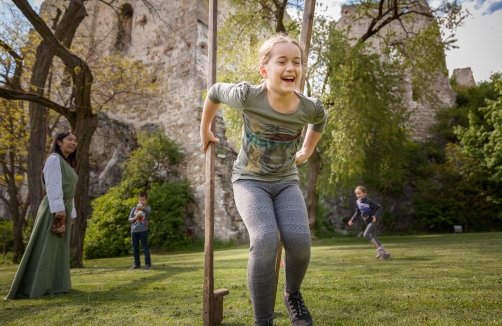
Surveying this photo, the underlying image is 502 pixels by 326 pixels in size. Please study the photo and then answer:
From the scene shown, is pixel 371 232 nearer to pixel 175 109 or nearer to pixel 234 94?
pixel 234 94

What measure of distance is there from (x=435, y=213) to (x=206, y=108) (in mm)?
17763

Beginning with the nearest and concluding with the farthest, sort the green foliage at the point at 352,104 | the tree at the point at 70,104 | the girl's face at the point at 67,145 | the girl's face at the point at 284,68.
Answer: the girl's face at the point at 284,68 < the girl's face at the point at 67,145 < the tree at the point at 70,104 < the green foliage at the point at 352,104

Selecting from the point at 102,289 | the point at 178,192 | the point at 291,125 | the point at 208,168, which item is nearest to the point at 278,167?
the point at 291,125

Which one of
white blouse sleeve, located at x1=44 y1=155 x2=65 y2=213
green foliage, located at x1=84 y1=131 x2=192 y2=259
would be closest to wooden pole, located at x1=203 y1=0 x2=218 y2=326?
white blouse sleeve, located at x1=44 y1=155 x2=65 y2=213

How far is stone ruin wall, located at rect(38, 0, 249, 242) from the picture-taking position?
44.8 feet

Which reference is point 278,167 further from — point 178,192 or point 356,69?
point 178,192

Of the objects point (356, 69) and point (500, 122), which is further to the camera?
point (500, 122)

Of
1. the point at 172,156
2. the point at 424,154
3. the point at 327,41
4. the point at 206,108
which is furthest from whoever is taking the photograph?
the point at 424,154

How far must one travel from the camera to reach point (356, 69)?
35.8 ft

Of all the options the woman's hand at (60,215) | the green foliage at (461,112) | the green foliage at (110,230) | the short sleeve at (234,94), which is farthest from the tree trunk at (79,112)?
the green foliage at (461,112)

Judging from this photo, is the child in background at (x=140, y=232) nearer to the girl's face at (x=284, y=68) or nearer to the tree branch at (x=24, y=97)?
the tree branch at (x=24, y=97)

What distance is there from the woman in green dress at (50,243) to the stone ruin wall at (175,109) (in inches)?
357

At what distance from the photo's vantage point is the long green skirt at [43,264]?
150 inches

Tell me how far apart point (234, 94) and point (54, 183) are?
279 cm
